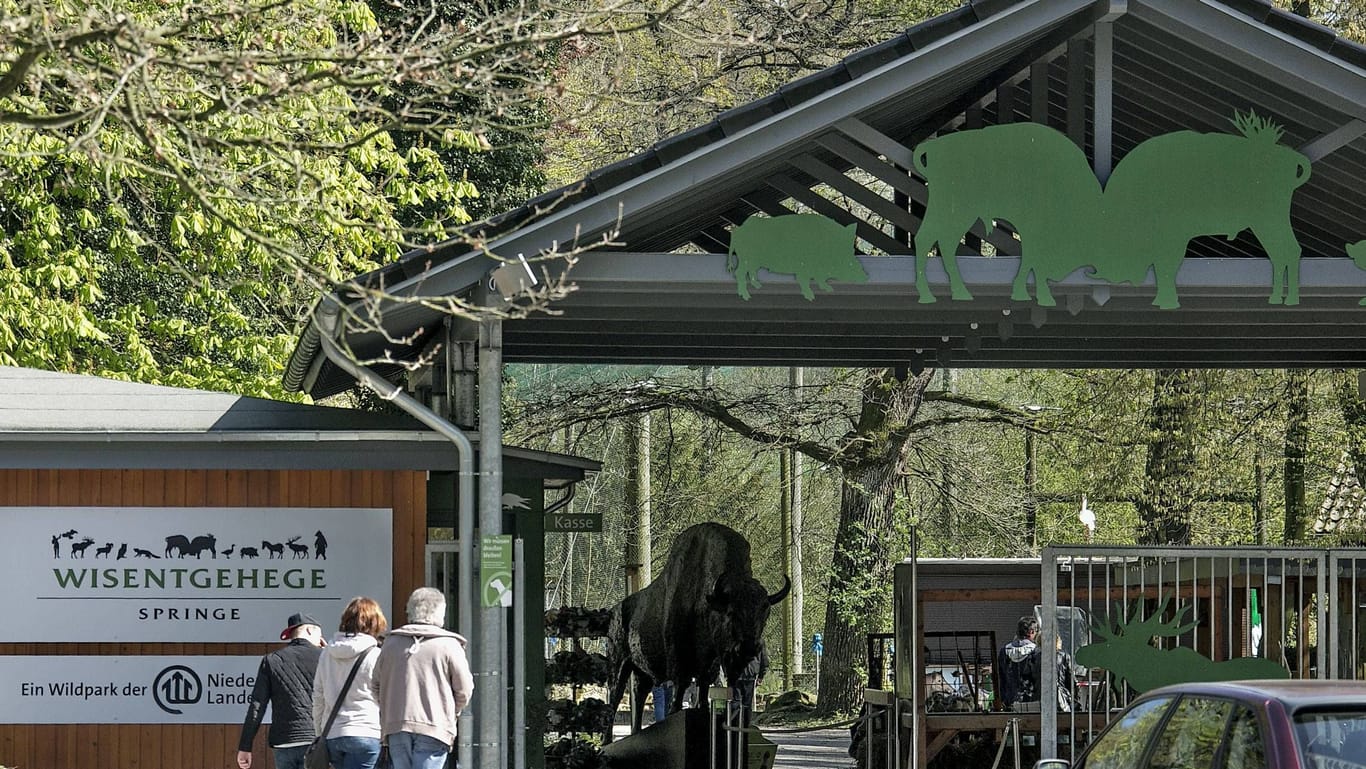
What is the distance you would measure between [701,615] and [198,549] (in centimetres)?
526

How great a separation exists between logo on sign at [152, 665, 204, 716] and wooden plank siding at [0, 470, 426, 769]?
0.36ft

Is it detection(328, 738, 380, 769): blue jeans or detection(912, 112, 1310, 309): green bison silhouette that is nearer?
detection(328, 738, 380, 769): blue jeans

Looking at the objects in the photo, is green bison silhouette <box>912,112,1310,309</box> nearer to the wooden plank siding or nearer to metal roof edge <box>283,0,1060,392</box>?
metal roof edge <box>283,0,1060,392</box>

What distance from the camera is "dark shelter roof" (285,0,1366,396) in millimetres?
9461

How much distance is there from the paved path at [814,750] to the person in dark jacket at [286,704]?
1006 centimetres

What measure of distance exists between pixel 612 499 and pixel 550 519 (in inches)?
1119

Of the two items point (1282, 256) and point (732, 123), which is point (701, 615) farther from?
point (1282, 256)

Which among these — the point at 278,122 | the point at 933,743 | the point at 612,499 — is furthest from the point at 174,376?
the point at 612,499

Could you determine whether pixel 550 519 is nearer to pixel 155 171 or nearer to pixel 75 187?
pixel 155 171

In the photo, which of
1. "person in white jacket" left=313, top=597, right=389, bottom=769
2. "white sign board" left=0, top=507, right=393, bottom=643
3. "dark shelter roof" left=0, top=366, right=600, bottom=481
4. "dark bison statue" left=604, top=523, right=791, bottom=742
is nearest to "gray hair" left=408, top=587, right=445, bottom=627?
"person in white jacket" left=313, top=597, right=389, bottom=769

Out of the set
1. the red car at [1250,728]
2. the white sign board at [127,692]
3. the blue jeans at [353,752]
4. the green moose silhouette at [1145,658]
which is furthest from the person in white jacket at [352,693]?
the green moose silhouette at [1145,658]

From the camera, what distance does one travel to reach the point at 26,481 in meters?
11.2

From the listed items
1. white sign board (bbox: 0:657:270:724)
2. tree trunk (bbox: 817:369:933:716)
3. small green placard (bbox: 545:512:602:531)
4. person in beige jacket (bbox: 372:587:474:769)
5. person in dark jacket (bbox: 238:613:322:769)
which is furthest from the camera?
tree trunk (bbox: 817:369:933:716)

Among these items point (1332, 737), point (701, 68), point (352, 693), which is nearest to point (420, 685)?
point (352, 693)
